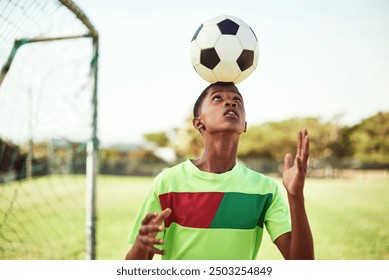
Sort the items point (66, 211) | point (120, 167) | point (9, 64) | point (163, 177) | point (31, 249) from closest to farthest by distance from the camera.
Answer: point (163, 177) < point (9, 64) < point (31, 249) < point (66, 211) < point (120, 167)

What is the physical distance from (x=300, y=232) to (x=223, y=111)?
1.81 ft

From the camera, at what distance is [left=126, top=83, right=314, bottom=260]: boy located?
150 cm

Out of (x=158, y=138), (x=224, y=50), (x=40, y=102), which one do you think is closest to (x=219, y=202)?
(x=224, y=50)

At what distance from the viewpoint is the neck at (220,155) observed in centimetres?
161

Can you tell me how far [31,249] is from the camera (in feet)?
11.6

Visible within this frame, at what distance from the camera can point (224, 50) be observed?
1.76 m

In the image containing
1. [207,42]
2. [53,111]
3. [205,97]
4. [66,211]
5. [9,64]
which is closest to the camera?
[205,97]

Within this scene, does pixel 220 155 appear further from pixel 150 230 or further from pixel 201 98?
pixel 150 230

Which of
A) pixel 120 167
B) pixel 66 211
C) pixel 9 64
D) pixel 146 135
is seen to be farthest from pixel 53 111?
pixel 146 135

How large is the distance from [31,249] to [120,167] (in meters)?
16.3

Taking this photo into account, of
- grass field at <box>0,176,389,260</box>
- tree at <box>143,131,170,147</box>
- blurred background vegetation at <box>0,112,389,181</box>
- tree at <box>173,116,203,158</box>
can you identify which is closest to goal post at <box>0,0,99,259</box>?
grass field at <box>0,176,389,260</box>

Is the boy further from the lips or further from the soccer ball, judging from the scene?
the soccer ball
